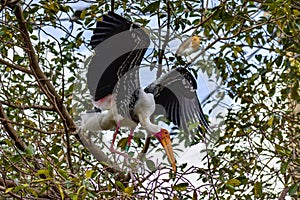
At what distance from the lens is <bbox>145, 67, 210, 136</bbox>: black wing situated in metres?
Answer: 1.61

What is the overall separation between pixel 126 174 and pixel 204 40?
23.6 inches

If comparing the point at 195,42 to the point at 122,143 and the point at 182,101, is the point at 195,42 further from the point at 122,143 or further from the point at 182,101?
the point at 122,143

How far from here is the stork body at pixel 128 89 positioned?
4.29 ft

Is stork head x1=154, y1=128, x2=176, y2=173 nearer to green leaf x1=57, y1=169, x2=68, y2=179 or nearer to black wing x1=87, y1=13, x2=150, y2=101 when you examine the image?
black wing x1=87, y1=13, x2=150, y2=101

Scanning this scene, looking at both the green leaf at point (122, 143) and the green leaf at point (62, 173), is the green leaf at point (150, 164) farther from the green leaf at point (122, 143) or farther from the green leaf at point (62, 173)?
the green leaf at point (62, 173)

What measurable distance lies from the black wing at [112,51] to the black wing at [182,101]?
0.18m

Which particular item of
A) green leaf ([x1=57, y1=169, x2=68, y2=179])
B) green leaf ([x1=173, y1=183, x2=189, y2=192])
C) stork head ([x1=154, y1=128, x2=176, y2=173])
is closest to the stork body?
stork head ([x1=154, y1=128, x2=176, y2=173])

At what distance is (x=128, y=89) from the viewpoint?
1.49 m

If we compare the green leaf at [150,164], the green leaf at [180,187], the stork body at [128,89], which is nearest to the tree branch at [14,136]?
the stork body at [128,89]

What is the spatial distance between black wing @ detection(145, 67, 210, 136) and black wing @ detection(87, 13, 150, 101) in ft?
0.60

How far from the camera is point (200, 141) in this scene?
152cm

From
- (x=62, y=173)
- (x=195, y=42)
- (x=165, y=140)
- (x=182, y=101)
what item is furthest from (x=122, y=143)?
(x=62, y=173)

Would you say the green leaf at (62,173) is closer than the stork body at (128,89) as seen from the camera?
Yes

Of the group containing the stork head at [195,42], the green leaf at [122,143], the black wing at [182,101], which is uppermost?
the stork head at [195,42]
